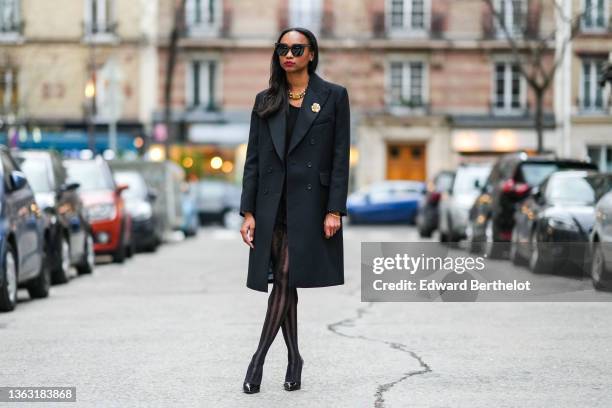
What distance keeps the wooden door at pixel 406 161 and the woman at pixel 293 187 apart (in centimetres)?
4565

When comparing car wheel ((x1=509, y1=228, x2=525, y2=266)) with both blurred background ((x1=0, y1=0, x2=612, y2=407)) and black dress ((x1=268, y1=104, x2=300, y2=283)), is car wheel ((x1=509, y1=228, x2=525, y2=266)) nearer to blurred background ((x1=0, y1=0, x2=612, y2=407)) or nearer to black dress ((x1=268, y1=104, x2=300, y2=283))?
blurred background ((x1=0, y1=0, x2=612, y2=407))

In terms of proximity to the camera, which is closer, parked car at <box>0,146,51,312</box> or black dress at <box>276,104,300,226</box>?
black dress at <box>276,104,300,226</box>

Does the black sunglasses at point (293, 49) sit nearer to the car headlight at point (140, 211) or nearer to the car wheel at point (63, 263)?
the car wheel at point (63, 263)

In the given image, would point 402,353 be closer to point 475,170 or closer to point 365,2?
point 475,170

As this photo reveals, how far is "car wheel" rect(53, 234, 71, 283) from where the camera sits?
690 inches

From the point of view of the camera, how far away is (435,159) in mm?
53438

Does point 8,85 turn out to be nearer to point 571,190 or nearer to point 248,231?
point 571,190

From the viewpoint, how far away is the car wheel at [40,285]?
15281 millimetres

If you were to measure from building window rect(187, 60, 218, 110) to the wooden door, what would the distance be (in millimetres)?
6940

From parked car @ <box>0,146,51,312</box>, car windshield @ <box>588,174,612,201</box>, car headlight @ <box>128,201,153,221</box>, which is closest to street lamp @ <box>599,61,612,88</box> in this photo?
car windshield @ <box>588,174,612,201</box>

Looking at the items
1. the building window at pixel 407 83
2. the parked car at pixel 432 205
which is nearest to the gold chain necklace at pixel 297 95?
the parked car at pixel 432 205

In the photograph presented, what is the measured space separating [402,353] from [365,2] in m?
44.5

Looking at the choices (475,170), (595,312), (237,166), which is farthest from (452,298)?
(237,166)

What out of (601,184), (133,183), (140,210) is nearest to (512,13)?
(133,183)
